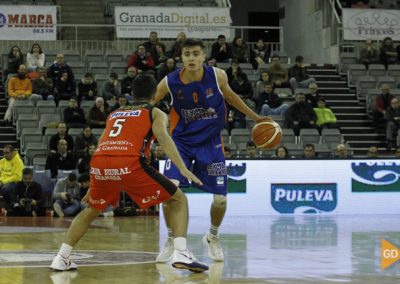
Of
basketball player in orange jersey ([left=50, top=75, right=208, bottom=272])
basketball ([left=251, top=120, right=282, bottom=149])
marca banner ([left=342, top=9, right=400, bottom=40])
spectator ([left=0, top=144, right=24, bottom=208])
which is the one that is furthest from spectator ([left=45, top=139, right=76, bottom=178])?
marca banner ([left=342, top=9, right=400, bottom=40])

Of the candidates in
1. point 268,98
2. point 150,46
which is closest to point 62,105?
point 150,46

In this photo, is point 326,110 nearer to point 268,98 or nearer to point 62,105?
point 268,98

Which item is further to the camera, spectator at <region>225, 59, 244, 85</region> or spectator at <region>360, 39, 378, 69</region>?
spectator at <region>360, 39, 378, 69</region>

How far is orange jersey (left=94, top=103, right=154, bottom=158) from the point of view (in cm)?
744

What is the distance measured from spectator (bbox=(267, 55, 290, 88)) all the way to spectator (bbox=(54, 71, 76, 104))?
15.8 ft

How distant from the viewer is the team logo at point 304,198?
55.3 feet

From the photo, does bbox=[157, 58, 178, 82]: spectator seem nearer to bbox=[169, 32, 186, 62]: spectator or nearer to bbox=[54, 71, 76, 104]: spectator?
bbox=[169, 32, 186, 62]: spectator

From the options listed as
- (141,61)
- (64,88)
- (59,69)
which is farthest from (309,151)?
(59,69)

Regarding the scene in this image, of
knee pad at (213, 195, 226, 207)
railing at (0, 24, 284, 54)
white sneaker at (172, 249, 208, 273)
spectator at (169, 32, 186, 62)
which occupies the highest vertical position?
railing at (0, 24, 284, 54)

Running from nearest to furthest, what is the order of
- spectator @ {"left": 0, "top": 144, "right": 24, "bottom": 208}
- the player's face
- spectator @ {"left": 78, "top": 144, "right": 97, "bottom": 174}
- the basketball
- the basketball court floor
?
the basketball court floor → the player's face → the basketball → spectator @ {"left": 0, "top": 144, "right": 24, "bottom": 208} → spectator @ {"left": 78, "top": 144, "right": 97, "bottom": 174}

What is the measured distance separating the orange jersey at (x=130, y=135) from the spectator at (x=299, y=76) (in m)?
15.5

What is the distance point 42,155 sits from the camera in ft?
62.3

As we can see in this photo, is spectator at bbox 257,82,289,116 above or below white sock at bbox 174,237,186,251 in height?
above

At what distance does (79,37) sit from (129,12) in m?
2.30
